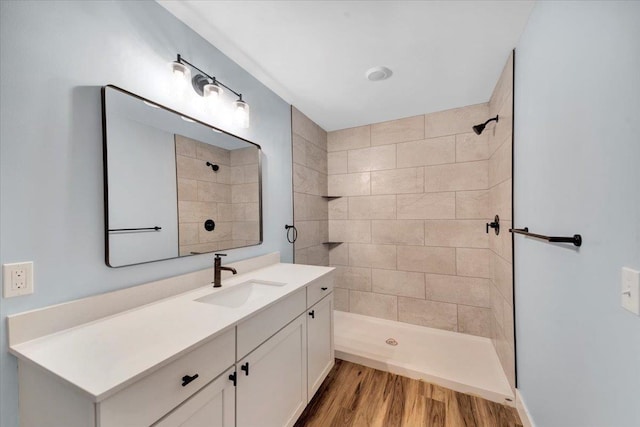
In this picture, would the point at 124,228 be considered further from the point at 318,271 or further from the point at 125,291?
the point at 318,271

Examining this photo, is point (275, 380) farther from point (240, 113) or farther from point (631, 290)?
point (240, 113)

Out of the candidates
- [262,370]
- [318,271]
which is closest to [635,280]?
[262,370]

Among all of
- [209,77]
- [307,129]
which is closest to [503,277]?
[307,129]

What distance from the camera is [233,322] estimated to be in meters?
1.01

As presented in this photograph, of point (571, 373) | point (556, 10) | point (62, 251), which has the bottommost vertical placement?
point (571, 373)

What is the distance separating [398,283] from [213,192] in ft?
7.37

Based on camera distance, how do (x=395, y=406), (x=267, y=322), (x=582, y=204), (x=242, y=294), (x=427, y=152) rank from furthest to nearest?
(x=427, y=152)
(x=395, y=406)
(x=242, y=294)
(x=267, y=322)
(x=582, y=204)

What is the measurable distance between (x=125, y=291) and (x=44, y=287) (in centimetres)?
26

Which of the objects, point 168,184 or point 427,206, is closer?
point 168,184

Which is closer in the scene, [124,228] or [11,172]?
[11,172]

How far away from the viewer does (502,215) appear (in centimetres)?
197

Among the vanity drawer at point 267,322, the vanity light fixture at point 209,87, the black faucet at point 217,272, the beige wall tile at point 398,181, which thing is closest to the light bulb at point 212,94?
the vanity light fixture at point 209,87

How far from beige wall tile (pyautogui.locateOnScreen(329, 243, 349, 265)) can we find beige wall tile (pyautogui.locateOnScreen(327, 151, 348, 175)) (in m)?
0.96

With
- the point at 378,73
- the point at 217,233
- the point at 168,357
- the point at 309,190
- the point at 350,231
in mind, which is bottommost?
the point at 168,357
